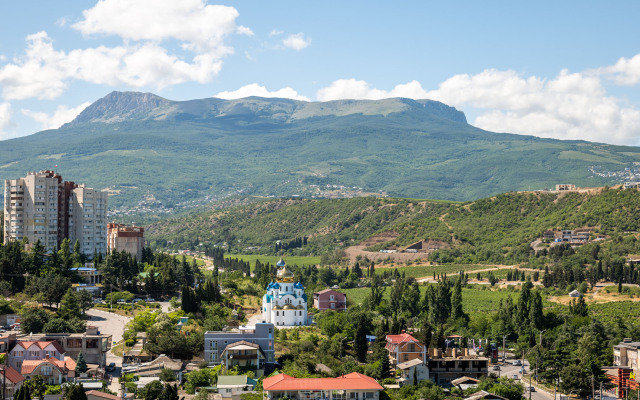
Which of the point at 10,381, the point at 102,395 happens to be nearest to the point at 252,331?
the point at 102,395

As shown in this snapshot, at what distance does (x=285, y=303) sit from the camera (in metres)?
98.0

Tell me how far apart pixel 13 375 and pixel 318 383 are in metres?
21.0

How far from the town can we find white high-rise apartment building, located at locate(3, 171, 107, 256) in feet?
0.53

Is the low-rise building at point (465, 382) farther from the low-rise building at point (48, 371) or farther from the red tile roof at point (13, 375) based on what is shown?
the red tile roof at point (13, 375)

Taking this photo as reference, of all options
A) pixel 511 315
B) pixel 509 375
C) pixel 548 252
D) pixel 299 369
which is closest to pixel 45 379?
pixel 299 369

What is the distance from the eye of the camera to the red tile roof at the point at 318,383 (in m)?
66.5

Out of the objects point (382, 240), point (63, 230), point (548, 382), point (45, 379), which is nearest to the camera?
point (45, 379)

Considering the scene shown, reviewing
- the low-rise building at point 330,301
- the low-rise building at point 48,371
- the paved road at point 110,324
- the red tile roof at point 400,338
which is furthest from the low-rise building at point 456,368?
the low-rise building at point 330,301

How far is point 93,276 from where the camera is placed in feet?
350

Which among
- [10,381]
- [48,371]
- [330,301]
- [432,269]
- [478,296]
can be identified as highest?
[432,269]

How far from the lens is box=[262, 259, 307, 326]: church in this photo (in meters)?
96.4

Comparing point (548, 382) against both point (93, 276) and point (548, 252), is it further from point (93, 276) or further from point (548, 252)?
point (548, 252)

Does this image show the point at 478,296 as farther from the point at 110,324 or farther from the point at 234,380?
the point at 234,380

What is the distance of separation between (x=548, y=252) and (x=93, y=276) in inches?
3350
